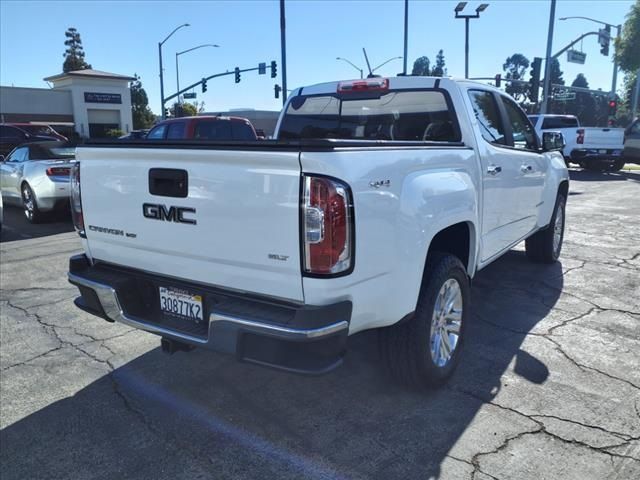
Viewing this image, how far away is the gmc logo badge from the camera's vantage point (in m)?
2.81

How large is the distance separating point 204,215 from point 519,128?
3.68m

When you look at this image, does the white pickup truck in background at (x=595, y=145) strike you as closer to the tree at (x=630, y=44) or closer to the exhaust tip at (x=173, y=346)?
the tree at (x=630, y=44)

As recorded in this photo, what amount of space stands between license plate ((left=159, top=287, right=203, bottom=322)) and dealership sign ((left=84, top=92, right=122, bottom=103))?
50.9 metres

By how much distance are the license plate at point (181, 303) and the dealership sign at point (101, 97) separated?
167 ft

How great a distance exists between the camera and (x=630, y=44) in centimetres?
2803

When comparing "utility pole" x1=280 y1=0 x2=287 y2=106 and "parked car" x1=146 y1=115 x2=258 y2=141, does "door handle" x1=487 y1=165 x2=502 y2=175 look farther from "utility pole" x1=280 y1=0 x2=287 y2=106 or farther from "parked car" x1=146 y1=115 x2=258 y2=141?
"utility pole" x1=280 y1=0 x2=287 y2=106

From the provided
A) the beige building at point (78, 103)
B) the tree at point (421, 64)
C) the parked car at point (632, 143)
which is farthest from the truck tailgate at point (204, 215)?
the tree at point (421, 64)

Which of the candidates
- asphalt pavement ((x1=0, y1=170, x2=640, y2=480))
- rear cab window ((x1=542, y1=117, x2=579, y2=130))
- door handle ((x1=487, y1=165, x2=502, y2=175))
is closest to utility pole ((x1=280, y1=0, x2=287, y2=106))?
rear cab window ((x1=542, y1=117, x2=579, y2=130))

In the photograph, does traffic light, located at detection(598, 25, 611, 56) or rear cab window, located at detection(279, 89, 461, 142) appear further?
traffic light, located at detection(598, 25, 611, 56)

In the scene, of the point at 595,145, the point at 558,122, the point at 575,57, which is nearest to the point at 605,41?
the point at 575,57

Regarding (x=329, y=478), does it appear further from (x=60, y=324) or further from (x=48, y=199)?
(x=48, y=199)

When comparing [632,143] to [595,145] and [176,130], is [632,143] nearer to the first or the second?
[595,145]

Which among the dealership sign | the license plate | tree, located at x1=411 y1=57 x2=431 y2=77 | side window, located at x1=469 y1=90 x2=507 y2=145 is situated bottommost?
the license plate

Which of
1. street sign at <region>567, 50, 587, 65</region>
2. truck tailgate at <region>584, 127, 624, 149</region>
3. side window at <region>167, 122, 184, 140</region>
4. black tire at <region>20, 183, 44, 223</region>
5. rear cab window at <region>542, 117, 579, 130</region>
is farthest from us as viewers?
street sign at <region>567, 50, 587, 65</region>
